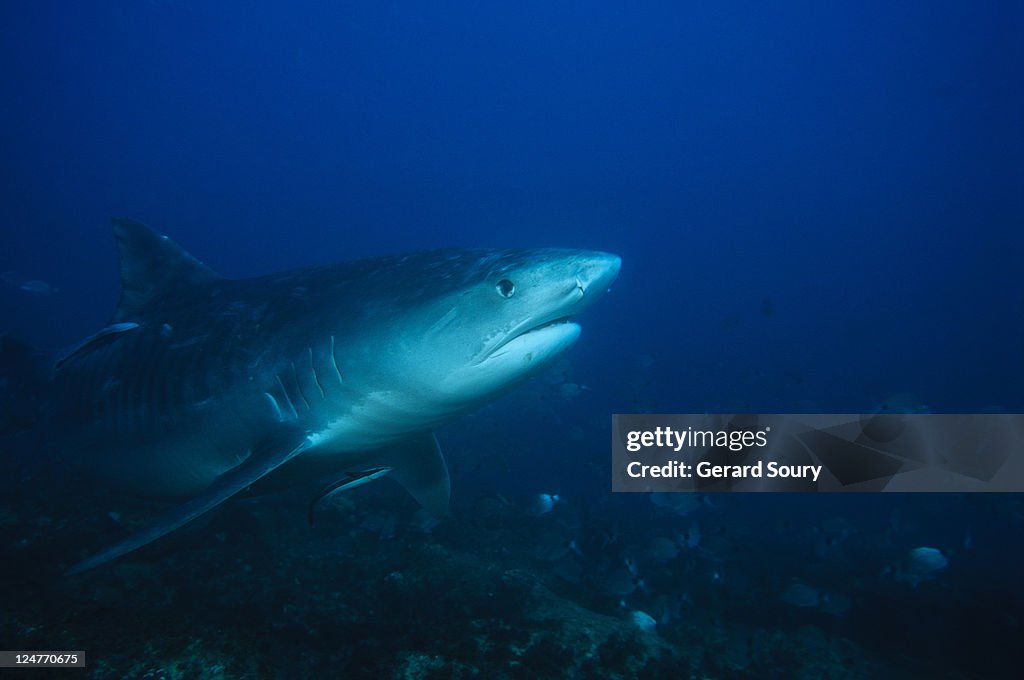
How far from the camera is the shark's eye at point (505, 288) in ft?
9.02

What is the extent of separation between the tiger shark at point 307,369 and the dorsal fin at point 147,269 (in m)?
0.29

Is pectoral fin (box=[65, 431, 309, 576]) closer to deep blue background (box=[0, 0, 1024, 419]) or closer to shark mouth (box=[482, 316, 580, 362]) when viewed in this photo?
shark mouth (box=[482, 316, 580, 362])

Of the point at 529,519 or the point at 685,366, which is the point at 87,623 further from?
the point at 685,366

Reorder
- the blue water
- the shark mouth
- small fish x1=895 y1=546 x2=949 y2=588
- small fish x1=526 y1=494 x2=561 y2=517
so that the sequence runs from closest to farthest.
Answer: the shark mouth → small fish x1=895 y1=546 x2=949 y2=588 → small fish x1=526 y1=494 x2=561 y2=517 → the blue water

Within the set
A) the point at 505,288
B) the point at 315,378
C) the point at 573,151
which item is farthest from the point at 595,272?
the point at 573,151

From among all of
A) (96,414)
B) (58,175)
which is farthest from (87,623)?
(58,175)

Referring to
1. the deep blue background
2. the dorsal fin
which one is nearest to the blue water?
the deep blue background

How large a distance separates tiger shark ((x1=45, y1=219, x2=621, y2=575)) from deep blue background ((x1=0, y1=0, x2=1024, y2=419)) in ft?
302

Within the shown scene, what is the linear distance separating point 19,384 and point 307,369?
4393 mm

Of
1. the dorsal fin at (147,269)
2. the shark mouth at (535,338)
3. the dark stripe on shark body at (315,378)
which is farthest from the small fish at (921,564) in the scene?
the dorsal fin at (147,269)

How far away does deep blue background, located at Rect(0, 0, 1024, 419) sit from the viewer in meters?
106

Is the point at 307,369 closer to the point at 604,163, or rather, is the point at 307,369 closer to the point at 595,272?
the point at 595,272

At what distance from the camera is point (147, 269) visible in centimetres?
512

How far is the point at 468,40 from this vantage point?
12669 cm
